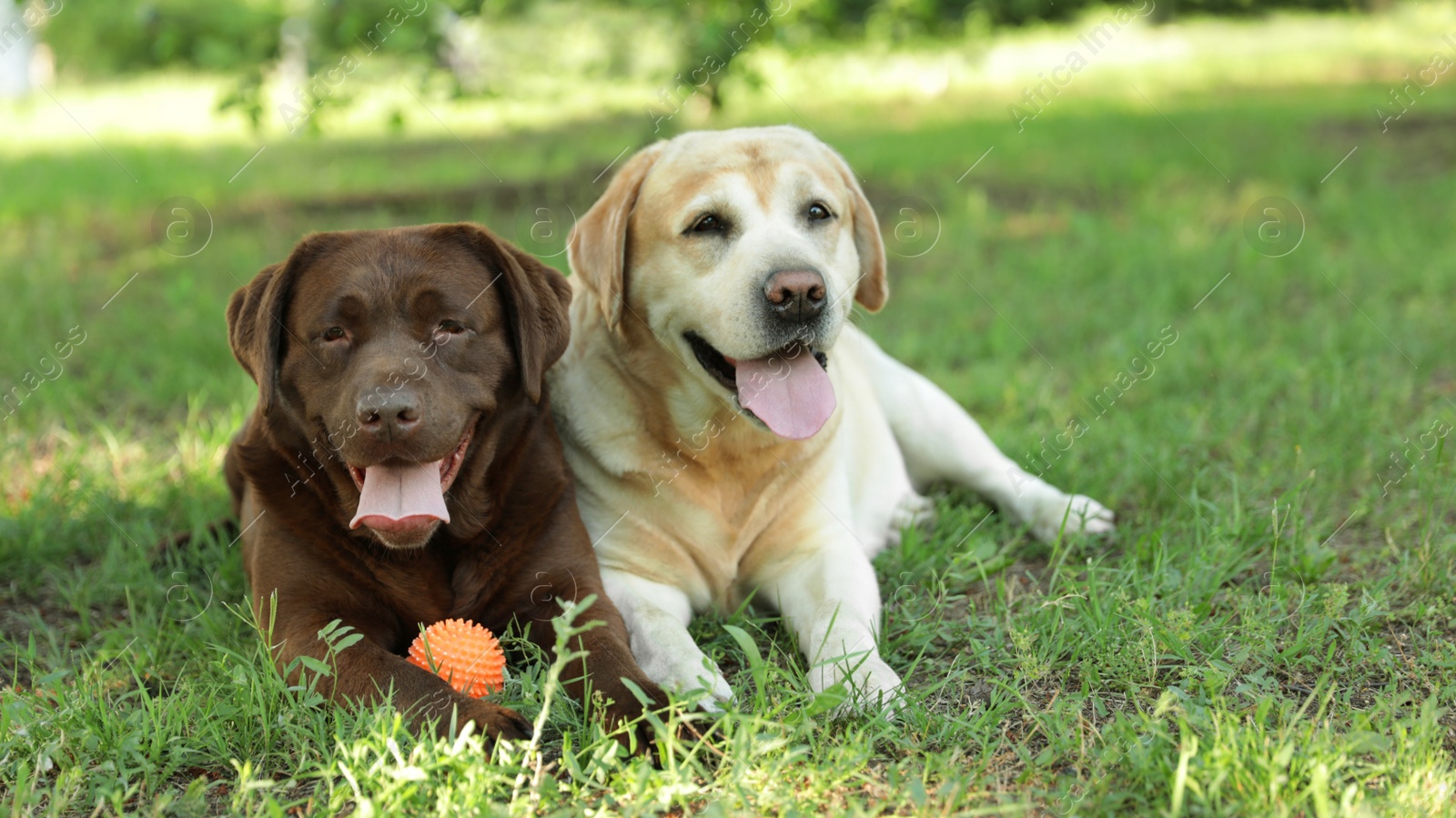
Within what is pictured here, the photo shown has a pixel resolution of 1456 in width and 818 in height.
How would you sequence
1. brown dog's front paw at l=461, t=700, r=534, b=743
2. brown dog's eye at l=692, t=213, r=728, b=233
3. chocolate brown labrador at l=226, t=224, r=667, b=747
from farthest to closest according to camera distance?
1. brown dog's eye at l=692, t=213, r=728, b=233
2. chocolate brown labrador at l=226, t=224, r=667, b=747
3. brown dog's front paw at l=461, t=700, r=534, b=743

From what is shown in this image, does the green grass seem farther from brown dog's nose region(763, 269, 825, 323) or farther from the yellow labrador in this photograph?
brown dog's nose region(763, 269, 825, 323)

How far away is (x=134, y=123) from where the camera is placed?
13.1m

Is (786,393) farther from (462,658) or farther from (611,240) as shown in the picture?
(462,658)

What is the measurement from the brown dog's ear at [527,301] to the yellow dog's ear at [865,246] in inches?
39.4

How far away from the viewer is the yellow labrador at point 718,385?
3137 millimetres

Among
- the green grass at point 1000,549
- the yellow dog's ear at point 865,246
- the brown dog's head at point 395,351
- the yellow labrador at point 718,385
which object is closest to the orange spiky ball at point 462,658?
the green grass at point 1000,549

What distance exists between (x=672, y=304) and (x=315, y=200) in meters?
5.93

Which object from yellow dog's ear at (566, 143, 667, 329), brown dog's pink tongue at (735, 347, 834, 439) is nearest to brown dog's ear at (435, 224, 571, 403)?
yellow dog's ear at (566, 143, 667, 329)

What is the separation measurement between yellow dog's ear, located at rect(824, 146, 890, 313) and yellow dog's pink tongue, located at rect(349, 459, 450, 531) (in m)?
1.49

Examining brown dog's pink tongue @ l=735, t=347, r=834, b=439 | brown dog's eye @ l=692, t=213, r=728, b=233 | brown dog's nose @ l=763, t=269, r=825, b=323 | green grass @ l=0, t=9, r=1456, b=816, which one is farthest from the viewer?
brown dog's eye @ l=692, t=213, r=728, b=233

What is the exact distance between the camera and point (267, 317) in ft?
9.55

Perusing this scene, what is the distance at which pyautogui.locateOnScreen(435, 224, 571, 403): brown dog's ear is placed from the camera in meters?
3.05

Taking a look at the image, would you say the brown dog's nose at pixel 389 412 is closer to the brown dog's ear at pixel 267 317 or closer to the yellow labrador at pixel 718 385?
the brown dog's ear at pixel 267 317

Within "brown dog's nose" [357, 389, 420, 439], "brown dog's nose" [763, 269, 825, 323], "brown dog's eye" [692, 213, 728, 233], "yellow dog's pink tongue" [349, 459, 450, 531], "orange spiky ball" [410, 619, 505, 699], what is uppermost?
"brown dog's eye" [692, 213, 728, 233]
